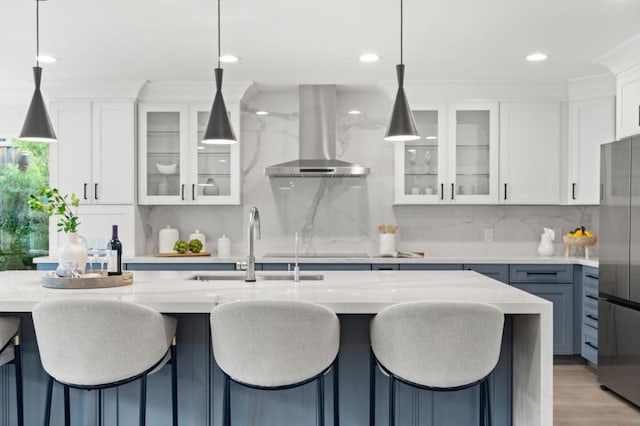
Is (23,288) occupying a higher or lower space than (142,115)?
lower

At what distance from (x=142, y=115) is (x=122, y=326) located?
10.4 ft

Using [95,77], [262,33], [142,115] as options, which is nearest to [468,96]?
[262,33]

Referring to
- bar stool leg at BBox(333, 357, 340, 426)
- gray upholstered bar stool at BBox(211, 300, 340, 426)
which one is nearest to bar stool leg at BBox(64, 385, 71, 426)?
gray upholstered bar stool at BBox(211, 300, 340, 426)

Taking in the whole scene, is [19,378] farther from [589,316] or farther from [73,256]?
[589,316]

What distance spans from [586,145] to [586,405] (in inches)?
84.5

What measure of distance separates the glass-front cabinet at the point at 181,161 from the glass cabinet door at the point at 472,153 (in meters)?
1.87

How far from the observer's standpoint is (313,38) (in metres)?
3.64

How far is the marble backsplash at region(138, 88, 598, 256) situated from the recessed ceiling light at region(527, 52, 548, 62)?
1.40 meters

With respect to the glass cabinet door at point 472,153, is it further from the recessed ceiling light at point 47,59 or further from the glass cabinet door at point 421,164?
the recessed ceiling light at point 47,59

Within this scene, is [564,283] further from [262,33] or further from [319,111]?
[262,33]

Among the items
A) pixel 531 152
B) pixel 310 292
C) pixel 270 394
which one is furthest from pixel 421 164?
pixel 270 394

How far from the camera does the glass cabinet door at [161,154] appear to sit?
490cm

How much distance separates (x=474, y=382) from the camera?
82.4 inches

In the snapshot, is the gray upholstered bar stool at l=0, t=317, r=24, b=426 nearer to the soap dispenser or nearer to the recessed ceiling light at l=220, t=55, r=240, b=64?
the recessed ceiling light at l=220, t=55, r=240, b=64
